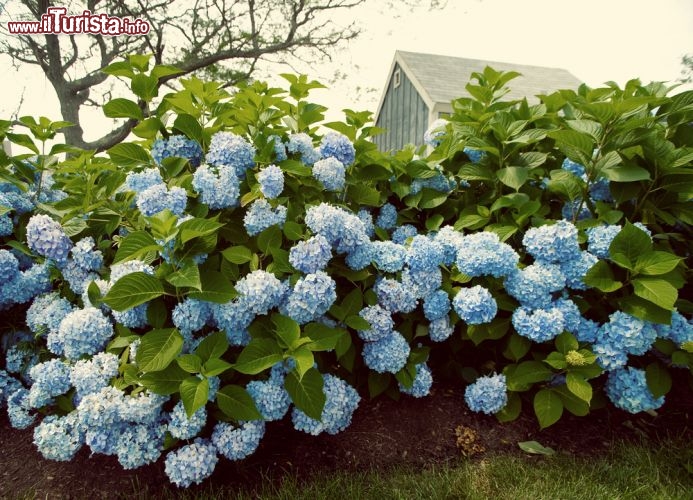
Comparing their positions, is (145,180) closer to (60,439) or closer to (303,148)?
(303,148)

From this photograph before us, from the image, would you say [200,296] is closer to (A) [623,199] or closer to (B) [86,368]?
(B) [86,368]

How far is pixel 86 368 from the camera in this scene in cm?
183

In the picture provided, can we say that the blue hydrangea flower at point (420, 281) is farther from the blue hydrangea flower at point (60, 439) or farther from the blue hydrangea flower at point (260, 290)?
the blue hydrangea flower at point (60, 439)

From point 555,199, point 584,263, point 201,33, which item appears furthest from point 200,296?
point 201,33

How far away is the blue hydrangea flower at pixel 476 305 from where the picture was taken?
2.04 meters

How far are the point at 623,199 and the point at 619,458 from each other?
1182 millimetres

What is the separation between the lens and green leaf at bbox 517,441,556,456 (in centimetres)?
215

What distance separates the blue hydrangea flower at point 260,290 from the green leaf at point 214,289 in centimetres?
5

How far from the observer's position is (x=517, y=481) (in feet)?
6.47

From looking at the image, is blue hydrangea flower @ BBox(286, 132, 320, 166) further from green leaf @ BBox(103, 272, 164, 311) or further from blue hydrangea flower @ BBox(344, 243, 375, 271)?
green leaf @ BBox(103, 272, 164, 311)

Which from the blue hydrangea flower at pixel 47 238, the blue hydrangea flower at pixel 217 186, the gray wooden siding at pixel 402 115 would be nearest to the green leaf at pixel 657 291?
the blue hydrangea flower at pixel 217 186

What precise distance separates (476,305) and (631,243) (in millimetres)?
702

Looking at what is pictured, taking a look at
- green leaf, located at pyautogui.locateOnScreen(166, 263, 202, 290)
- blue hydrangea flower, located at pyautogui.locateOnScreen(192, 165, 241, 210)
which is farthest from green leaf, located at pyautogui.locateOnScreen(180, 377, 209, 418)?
blue hydrangea flower, located at pyautogui.locateOnScreen(192, 165, 241, 210)

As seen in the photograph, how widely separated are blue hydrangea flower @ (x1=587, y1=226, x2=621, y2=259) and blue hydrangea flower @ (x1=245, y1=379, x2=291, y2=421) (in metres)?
1.48
